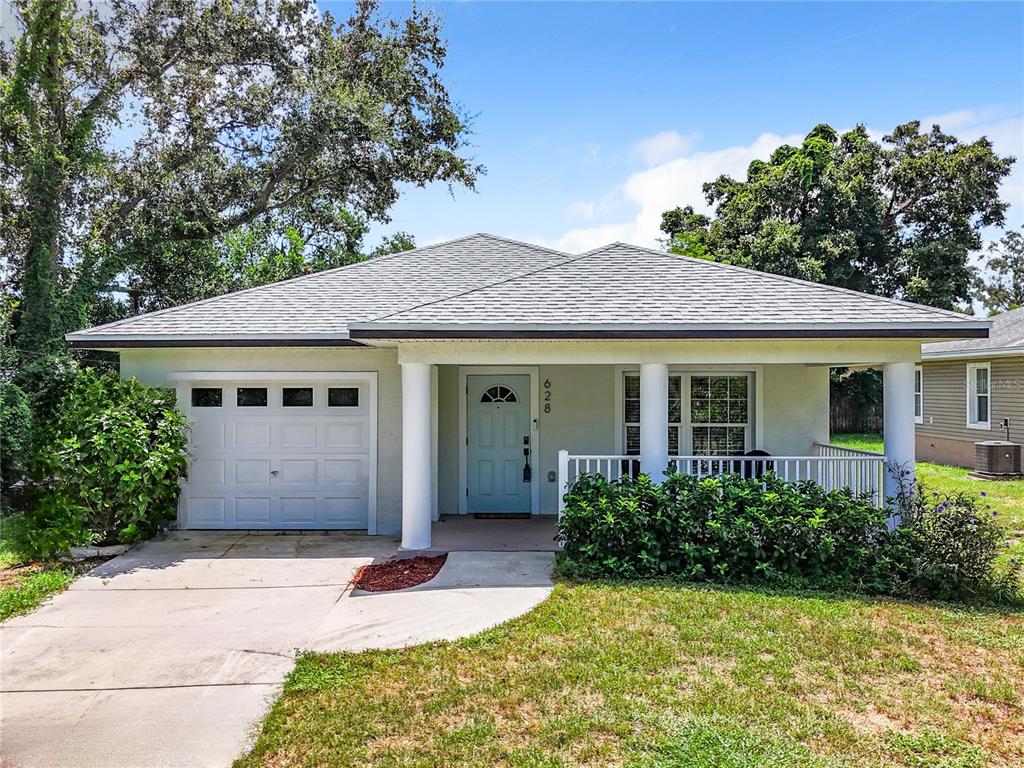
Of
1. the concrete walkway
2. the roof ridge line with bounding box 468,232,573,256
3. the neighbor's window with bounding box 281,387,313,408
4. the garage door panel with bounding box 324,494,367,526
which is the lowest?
the concrete walkway

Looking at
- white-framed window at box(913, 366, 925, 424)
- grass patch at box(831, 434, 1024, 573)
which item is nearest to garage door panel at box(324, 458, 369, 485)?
grass patch at box(831, 434, 1024, 573)

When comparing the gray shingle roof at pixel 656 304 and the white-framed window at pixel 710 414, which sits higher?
the gray shingle roof at pixel 656 304

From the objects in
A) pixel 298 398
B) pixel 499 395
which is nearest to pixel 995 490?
pixel 499 395

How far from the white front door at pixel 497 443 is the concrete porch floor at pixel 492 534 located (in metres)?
0.43

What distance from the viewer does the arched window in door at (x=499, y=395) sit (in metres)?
9.83

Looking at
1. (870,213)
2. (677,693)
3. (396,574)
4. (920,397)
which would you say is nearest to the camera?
(677,693)

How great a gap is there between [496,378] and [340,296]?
271cm

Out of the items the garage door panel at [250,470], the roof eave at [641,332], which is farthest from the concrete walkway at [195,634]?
the roof eave at [641,332]

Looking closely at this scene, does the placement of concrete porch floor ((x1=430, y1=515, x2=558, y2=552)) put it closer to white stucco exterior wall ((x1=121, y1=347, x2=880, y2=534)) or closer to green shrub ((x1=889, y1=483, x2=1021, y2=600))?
white stucco exterior wall ((x1=121, y1=347, x2=880, y2=534))

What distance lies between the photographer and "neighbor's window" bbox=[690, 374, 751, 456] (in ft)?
31.2

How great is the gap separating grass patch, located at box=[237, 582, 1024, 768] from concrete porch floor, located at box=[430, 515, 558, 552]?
2.31 m

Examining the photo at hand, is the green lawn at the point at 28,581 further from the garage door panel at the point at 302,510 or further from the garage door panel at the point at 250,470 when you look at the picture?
the garage door panel at the point at 302,510

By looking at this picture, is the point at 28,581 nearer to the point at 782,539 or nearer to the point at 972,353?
the point at 782,539

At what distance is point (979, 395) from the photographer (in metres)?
15.9
